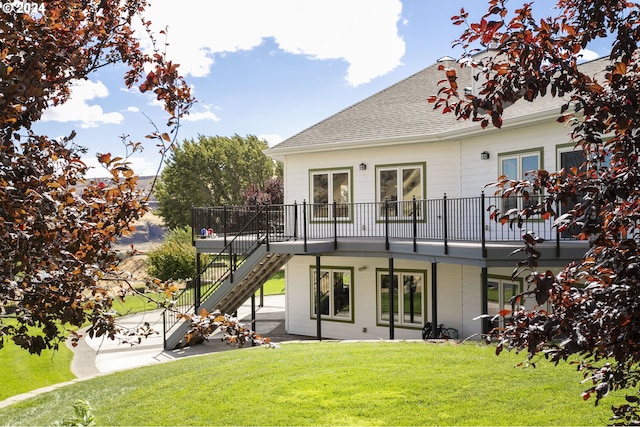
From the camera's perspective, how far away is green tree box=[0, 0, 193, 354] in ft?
9.87

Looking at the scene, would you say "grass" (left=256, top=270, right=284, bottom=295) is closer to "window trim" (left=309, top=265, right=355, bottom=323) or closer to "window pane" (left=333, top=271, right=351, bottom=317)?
"window trim" (left=309, top=265, right=355, bottom=323)

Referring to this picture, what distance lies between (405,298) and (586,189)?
1338 cm

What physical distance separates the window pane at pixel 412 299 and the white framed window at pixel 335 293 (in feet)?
5.74

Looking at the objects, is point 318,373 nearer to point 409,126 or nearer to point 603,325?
point 603,325

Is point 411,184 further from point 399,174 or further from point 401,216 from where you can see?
point 401,216

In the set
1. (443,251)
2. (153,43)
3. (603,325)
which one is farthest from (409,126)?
(603,325)

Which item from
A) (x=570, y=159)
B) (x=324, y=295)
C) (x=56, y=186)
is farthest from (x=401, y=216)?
(x=56, y=186)

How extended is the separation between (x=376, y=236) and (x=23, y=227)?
1372 cm

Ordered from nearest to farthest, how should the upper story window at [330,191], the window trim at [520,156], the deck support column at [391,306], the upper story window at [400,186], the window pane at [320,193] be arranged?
the window trim at [520,156], the deck support column at [391,306], the upper story window at [400,186], the upper story window at [330,191], the window pane at [320,193]

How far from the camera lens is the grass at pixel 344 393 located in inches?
273

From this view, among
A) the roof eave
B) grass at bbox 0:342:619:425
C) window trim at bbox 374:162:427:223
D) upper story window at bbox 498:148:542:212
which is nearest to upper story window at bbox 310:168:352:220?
the roof eave

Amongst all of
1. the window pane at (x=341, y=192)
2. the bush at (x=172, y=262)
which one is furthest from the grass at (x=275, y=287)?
the window pane at (x=341, y=192)

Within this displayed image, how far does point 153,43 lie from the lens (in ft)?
14.5

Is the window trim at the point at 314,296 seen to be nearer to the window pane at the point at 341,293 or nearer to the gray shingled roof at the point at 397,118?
the window pane at the point at 341,293
